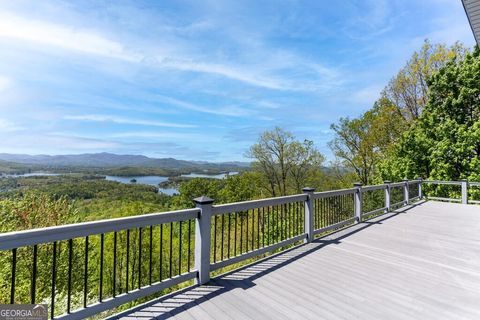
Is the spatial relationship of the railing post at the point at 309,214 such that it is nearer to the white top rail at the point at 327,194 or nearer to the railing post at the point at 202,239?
the white top rail at the point at 327,194

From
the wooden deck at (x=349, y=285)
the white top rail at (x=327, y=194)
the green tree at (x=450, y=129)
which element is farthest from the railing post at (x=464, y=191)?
the white top rail at (x=327, y=194)

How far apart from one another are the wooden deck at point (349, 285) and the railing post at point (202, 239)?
160mm

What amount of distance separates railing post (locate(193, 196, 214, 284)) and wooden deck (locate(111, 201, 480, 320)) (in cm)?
16

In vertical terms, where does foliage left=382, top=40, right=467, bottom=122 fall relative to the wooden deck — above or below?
above

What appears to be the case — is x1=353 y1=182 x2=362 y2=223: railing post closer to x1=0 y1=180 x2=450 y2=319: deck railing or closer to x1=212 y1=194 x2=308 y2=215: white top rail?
x1=0 y1=180 x2=450 y2=319: deck railing

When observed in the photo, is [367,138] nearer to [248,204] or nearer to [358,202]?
[358,202]

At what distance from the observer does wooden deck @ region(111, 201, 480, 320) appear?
2592 millimetres

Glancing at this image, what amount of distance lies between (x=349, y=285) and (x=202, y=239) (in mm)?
1906

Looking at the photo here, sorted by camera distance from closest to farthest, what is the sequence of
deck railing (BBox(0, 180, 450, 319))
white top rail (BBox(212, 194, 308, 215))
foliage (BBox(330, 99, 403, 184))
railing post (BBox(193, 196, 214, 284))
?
deck railing (BBox(0, 180, 450, 319)) < railing post (BBox(193, 196, 214, 284)) < white top rail (BBox(212, 194, 308, 215)) < foliage (BBox(330, 99, 403, 184))

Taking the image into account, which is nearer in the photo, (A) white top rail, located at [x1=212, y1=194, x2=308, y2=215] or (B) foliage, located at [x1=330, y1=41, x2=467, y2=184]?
(A) white top rail, located at [x1=212, y1=194, x2=308, y2=215]

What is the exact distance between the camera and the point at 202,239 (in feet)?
10.6

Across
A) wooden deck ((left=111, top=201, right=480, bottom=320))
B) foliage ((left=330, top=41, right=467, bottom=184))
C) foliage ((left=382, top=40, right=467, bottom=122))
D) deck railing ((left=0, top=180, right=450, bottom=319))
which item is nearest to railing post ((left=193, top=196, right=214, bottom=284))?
deck railing ((left=0, top=180, right=450, bottom=319))

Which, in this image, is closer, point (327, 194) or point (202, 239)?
point (202, 239)

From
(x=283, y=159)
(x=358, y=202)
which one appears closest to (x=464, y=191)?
(x=358, y=202)
